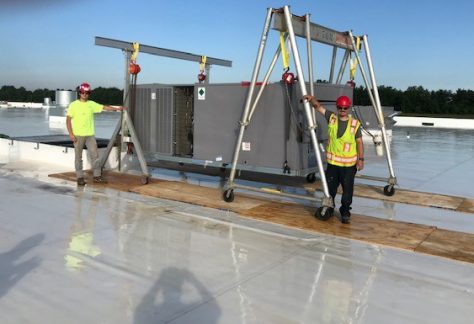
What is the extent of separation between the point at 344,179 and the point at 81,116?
4744 millimetres

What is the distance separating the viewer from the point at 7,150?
11070mm

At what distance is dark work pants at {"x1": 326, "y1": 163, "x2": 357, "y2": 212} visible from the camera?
19.0 ft

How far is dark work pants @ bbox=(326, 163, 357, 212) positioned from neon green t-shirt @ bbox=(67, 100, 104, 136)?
443cm

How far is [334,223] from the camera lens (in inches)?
229

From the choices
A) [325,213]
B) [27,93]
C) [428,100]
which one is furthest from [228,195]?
[27,93]

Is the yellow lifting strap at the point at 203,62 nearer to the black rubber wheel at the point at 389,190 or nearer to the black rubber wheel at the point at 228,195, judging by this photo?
the black rubber wheel at the point at 228,195

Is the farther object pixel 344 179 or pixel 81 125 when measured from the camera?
pixel 81 125

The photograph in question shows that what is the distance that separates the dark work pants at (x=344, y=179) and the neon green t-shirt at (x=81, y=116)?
4.43 metres

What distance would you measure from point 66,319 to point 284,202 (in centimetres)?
440

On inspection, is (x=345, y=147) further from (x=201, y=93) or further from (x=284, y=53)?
(x=201, y=93)

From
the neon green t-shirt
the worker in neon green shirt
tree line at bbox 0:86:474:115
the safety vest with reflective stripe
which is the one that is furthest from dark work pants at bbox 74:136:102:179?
tree line at bbox 0:86:474:115

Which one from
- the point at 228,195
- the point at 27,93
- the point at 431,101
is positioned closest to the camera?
the point at 228,195

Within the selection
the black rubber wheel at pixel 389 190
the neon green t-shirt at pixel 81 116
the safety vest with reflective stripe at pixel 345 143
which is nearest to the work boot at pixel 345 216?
the safety vest with reflective stripe at pixel 345 143

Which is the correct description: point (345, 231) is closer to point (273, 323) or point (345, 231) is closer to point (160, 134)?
point (273, 323)
